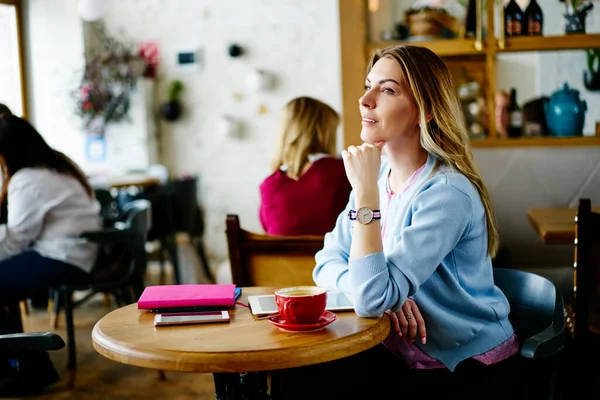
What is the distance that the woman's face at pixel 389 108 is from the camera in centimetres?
162

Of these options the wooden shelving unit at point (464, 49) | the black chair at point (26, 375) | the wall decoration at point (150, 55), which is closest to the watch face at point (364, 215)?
the wooden shelving unit at point (464, 49)

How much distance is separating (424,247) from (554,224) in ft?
4.83

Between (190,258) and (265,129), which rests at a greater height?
(265,129)

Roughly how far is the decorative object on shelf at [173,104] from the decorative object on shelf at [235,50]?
22.1 inches

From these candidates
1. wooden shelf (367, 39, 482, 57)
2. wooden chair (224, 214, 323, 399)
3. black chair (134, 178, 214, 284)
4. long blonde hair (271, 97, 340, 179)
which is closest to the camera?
wooden chair (224, 214, 323, 399)

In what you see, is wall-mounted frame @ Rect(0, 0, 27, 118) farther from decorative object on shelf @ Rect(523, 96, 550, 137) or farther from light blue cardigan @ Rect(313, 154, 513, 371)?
light blue cardigan @ Rect(313, 154, 513, 371)

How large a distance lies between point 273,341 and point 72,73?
5.52 meters

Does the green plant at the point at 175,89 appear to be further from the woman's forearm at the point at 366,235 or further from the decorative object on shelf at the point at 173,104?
the woman's forearm at the point at 366,235

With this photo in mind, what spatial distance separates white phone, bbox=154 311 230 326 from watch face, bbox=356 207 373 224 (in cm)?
34

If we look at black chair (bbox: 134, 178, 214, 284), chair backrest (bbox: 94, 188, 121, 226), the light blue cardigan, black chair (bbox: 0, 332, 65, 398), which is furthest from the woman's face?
black chair (bbox: 134, 178, 214, 284)

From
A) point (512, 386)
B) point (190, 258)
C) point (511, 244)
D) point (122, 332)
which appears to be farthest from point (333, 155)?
point (190, 258)

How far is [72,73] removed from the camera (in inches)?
247

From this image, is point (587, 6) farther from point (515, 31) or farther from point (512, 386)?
point (512, 386)

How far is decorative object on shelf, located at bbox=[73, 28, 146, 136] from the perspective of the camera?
6.07 m
